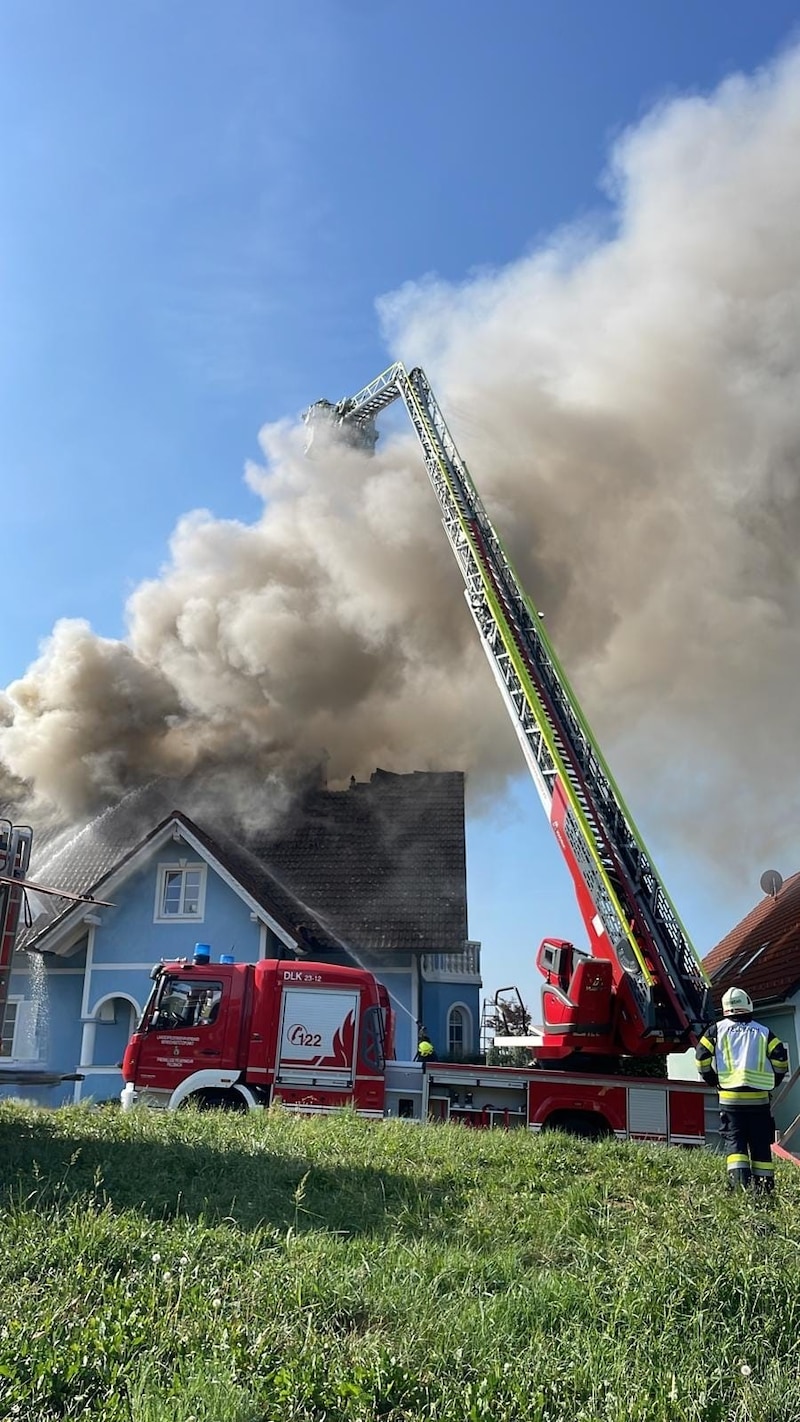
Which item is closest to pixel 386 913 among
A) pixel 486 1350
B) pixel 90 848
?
pixel 90 848

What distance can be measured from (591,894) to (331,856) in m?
8.52

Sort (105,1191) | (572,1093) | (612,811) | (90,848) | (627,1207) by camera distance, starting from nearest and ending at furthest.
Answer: (105,1191)
(627,1207)
(572,1093)
(612,811)
(90,848)

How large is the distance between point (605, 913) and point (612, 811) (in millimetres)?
1448

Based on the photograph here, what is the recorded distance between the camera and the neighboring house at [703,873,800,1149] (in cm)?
1529

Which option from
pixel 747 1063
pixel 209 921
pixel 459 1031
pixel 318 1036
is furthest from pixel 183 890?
pixel 747 1063

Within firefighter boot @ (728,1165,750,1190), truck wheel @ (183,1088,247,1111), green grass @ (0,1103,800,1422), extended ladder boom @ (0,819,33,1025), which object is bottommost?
green grass @ (0,1103,800,1422)

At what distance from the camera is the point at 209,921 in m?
17.6

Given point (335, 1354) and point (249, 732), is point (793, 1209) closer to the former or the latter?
point (335, 1354)

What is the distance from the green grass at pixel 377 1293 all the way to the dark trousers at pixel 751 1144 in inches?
8.2

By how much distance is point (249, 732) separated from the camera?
20344 millimetres

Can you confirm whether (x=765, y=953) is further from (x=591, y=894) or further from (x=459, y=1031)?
(x=591, y=894)

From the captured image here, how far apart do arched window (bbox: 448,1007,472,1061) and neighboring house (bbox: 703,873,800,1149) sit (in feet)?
14.7

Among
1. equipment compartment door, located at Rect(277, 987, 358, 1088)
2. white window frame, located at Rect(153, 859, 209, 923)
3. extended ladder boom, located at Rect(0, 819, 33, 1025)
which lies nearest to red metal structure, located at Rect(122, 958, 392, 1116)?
equipment compartment door, located at Rect(277, 987, 358, 1088)

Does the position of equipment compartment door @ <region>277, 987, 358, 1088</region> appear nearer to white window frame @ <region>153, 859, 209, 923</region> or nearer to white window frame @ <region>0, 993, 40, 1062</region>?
white window frame @ <region>153, 859, 209, 923</region>
